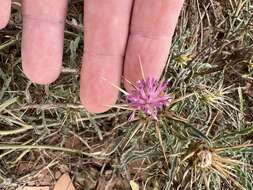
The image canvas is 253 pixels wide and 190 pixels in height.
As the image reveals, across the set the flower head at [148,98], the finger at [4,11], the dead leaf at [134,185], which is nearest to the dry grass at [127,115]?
the dead leaf at [134,185]

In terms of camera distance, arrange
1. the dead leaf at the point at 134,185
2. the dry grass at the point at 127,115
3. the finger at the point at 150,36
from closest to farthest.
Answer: the finger at the point at 150,36, the dry grass at the point at 127,115, the dead leaf at the point at 134,185

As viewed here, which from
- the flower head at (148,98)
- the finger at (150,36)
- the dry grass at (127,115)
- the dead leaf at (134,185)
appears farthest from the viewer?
the dead leaf at (134,185)

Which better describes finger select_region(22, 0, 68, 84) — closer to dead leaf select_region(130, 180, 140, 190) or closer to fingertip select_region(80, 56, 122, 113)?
fingertip select_region(80, 56, 122, 113)

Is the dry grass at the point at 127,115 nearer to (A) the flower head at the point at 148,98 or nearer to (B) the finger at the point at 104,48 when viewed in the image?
(B) the finger at the point at 104,48

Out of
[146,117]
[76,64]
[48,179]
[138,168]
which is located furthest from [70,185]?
[146,117]

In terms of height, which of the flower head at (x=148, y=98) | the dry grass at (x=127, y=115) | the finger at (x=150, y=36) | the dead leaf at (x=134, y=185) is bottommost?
the dead leaf at (x=134, y=185)

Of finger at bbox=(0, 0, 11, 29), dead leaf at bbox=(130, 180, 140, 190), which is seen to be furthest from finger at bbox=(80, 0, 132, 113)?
dead leaf at bbox=(130, 180, 140, 190)

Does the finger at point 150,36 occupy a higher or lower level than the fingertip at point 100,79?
higher
